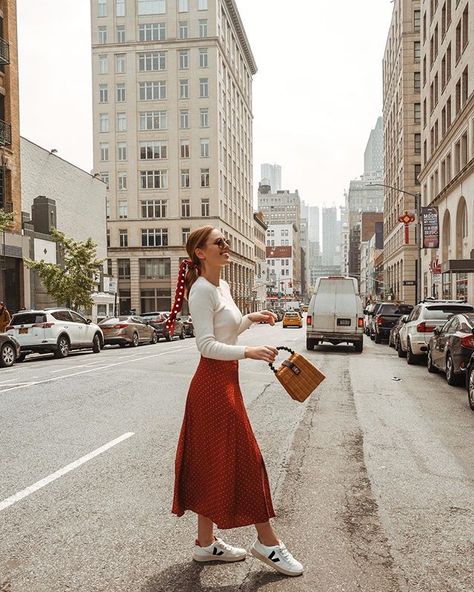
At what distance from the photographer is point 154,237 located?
2776 inches

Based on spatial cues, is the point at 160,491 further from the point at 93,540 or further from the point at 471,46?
the point at 471,46

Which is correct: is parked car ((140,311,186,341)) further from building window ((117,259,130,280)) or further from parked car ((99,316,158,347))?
building window ((117,259,130,280))

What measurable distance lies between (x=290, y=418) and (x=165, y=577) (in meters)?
4.94

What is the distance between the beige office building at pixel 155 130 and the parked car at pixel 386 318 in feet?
143

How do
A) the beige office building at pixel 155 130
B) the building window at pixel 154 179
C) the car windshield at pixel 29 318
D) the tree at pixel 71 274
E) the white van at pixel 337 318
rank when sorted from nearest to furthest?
1. the car windshield at pixel 29 318
2. the white van at pixel 337 318
3. the tree at pixel 71 274
4. the beige office building at pixel 155 130
5. the building window at pixel 154 179

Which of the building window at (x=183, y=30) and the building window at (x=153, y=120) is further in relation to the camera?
the building window at (x=153, y=120)

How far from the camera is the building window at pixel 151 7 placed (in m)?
71.1

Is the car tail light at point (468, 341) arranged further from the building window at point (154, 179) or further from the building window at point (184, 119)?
the building window at point (184, 119)

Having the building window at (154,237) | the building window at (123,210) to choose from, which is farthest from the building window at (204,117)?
the building window at (154,237)

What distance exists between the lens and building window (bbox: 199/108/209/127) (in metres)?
70.5

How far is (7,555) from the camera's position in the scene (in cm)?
372

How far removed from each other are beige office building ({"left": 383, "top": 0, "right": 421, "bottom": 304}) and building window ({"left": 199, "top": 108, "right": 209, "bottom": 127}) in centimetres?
2266

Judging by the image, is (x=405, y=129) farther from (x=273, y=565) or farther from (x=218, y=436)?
(x=273, y=565)

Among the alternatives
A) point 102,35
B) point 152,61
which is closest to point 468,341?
point 152,61
